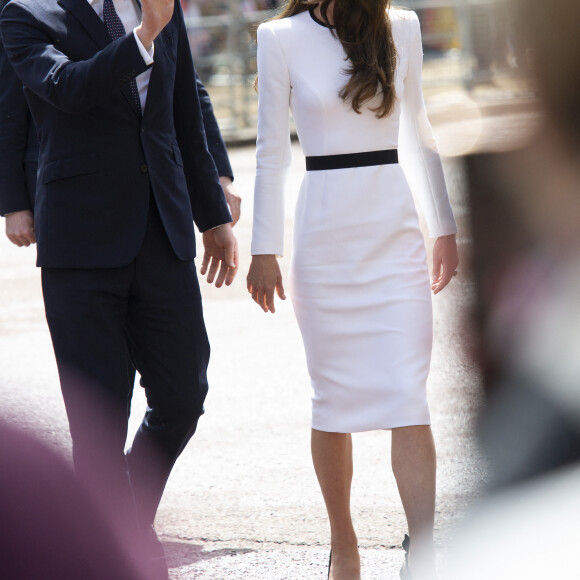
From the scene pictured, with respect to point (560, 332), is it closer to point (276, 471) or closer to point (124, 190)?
point (124, 190)

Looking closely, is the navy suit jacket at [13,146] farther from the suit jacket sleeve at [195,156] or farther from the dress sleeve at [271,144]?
the dress sleeve at [271,144]

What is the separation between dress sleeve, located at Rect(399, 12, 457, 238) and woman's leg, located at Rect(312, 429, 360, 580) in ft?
2.32

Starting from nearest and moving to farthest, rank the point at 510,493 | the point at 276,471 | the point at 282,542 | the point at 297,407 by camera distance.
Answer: the point at 510,493
the point at 282,542
the point at 276,471
the point at 297,407

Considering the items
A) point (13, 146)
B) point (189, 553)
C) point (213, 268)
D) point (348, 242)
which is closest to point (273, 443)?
point (189, 553)

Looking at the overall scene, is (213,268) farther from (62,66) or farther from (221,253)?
(62,66)

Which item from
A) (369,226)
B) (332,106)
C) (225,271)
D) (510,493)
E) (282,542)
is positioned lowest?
(282,542)

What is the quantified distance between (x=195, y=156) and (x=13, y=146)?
56 cm

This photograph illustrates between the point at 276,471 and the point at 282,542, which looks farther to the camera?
the point at 276,471

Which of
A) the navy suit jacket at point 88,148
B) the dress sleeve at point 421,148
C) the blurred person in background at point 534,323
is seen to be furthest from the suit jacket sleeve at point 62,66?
the blurred person in background at point 534,323

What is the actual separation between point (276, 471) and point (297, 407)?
92 centimetres

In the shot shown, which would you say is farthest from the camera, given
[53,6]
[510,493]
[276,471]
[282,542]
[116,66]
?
[276,471]

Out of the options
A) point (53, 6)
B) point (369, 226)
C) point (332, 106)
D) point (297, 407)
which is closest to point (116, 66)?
point (53, 6)

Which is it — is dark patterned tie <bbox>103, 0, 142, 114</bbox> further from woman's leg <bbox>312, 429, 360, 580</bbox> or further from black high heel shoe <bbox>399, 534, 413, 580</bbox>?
black high heel shoe <bbox>399, 534, 413, 580</bbox>

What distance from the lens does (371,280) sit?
10.7ft
